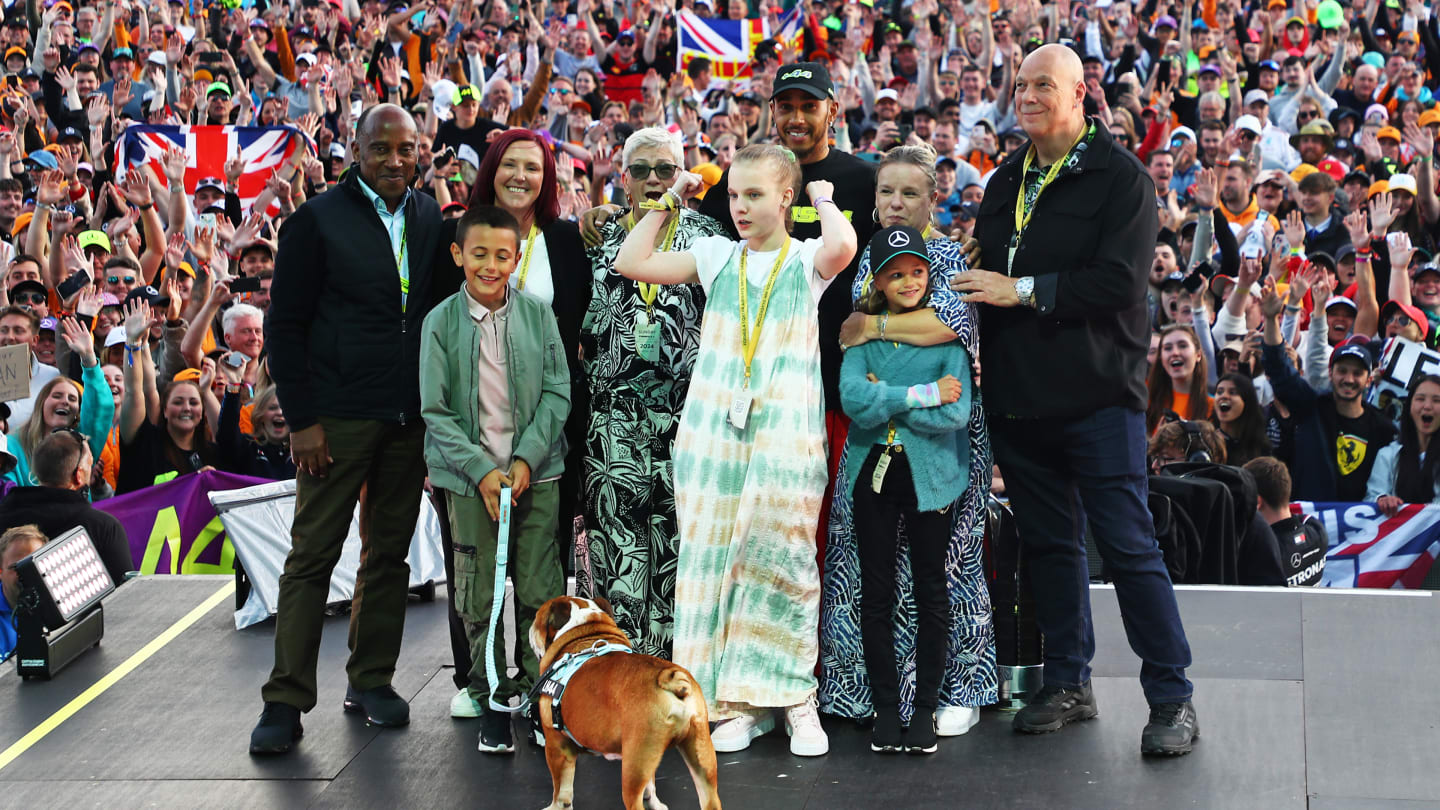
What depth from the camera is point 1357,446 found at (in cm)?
784

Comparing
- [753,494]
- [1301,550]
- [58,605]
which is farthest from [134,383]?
[1301,550]

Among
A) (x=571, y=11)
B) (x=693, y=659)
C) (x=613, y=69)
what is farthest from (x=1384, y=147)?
(x=693, y=659)

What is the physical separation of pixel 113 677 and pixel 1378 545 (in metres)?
5.48

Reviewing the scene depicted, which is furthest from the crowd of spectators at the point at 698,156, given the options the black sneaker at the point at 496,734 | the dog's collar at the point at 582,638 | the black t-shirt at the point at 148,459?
the black sneaker at the point at 496,734

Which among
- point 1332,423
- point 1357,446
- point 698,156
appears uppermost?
point 698,156

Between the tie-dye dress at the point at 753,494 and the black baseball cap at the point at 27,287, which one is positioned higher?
the black baseball cap at the point at 27,287

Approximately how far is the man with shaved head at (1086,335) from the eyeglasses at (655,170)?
37.8 inches

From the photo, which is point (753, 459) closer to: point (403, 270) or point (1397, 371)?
point (403, 270)

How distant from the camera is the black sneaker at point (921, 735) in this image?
15.3ft

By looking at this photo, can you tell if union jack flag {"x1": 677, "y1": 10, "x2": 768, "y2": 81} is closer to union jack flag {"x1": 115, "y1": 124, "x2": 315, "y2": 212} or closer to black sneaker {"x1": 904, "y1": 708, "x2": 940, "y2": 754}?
union jack flag {"x1": 115, "y1": 124, "x2": 315, "y2": 212}

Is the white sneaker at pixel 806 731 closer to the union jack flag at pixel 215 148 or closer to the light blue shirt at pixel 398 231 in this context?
the light blue shirt at pixel 398 231

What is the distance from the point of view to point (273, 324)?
4.89m

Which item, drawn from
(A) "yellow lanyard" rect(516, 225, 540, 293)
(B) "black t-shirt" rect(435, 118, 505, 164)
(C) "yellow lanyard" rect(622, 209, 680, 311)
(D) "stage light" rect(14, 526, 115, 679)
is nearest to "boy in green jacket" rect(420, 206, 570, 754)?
(A) "yellow lanyard" rect(516, 225, 540, 293)

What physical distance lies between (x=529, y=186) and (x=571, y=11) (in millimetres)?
13679
